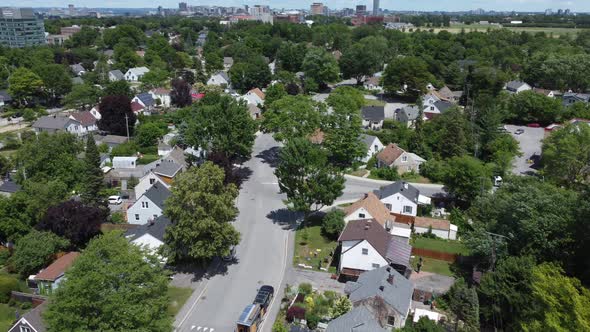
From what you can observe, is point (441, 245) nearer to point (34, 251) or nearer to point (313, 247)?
point (313, 247)

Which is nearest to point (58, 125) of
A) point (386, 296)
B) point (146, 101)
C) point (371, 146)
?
point (146, 101)

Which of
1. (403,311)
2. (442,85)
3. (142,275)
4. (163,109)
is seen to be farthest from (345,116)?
(442,85)

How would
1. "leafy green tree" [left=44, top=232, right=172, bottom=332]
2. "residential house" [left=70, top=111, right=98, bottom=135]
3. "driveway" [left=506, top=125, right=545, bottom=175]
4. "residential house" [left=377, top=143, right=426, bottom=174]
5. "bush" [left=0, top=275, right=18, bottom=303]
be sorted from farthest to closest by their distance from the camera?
"residential house" [left=70, top=111, right=98, bottom=135] < "driveway" [left=506, top=125, right=545, bottom=175] < "residential house" [left=377, top=143, right=426, bottom=174] < "bush" [left=0, top=275, right=18, bottom=303] < "leafy green tree" [left=44, top=232, right=172, bottom=332]

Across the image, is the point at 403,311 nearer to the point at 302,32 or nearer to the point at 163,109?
the point at 163,109

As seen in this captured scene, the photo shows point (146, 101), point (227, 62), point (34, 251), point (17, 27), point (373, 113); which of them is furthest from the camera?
point (17, 27)

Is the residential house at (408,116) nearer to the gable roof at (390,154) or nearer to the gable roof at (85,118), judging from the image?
the gable roof at (390,154)

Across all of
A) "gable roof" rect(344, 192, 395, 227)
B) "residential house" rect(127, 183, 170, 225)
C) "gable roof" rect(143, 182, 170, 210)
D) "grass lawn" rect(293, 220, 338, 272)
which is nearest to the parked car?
"residential house" rect(127, 183, 170, 225)

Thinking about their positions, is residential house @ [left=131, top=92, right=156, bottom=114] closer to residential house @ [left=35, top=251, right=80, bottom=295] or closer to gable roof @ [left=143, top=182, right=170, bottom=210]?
gable roof @ [left=143, top=182, right=170, bottom=210]
